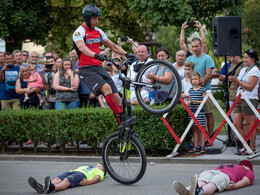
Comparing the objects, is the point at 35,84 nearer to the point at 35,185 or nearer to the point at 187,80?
the point at 187,80

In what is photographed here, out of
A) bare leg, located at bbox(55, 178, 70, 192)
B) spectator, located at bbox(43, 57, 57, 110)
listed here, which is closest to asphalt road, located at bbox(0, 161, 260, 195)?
bare leg, located at bbox(55, 178, 70, 192)

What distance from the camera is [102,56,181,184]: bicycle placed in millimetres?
7680

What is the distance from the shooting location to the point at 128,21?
31.1m

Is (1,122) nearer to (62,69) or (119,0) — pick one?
(62,69)

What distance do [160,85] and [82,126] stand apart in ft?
12.9

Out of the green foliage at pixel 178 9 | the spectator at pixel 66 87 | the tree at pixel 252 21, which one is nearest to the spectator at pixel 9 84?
the spectator at pixel 66 87

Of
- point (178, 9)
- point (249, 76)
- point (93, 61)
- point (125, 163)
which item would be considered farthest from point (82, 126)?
point (178, 9)

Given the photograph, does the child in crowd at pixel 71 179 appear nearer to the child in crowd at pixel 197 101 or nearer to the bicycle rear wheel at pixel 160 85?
the bicycle rear wheel at pixel 160 85

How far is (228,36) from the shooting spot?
11.5 meters

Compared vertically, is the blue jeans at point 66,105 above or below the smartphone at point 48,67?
below

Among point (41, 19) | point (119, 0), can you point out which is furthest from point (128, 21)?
point (41, 19)

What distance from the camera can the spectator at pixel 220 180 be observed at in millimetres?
6699

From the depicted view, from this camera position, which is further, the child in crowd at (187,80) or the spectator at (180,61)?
the spectator at (180,61)

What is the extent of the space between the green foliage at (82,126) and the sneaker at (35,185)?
3862mm
